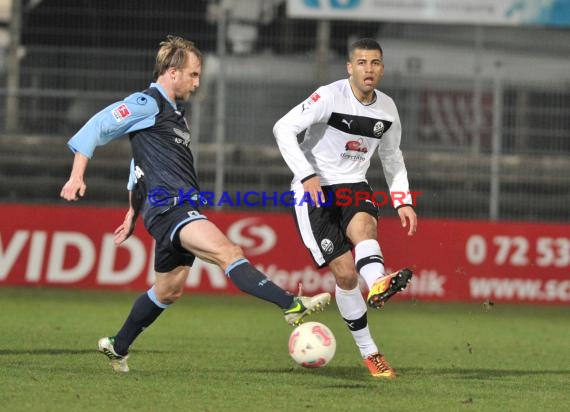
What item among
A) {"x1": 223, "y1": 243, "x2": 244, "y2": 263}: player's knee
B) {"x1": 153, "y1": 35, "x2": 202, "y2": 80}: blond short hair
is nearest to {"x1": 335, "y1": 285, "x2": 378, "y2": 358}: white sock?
{"x1": 223, "y1": 243, "x2": 244, "y2": 263}: player's knee

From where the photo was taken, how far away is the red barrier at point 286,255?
15.6 meters

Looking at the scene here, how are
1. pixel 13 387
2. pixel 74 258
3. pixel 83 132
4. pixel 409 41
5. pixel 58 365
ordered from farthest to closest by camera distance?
pixel 409 41 < pixel 74 258 < pixel 58 365 < pixel 83 132 < pixel 13 387

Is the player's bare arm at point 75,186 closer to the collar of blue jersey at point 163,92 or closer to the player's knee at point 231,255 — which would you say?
the collar of blue jersey at point 163,92

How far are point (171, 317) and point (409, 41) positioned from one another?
6439 mm

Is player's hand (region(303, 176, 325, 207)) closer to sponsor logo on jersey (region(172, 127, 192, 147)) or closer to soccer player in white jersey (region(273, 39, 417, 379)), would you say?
soccer player in white jersey (region(273, 39, 417, 379))

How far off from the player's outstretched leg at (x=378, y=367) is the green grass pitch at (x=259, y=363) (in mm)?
67

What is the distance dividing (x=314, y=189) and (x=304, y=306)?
1.34 m

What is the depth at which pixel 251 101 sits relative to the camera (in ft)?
53.7

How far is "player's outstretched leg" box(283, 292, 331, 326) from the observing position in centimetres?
681

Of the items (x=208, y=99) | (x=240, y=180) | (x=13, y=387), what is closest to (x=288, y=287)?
A: (x=240, y=180)

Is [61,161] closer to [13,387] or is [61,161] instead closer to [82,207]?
[82,207]

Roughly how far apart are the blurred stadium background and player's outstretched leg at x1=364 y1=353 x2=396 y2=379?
8.17 m

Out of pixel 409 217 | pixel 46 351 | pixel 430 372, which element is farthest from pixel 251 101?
pixel 430 372

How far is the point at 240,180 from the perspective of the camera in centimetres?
1639
